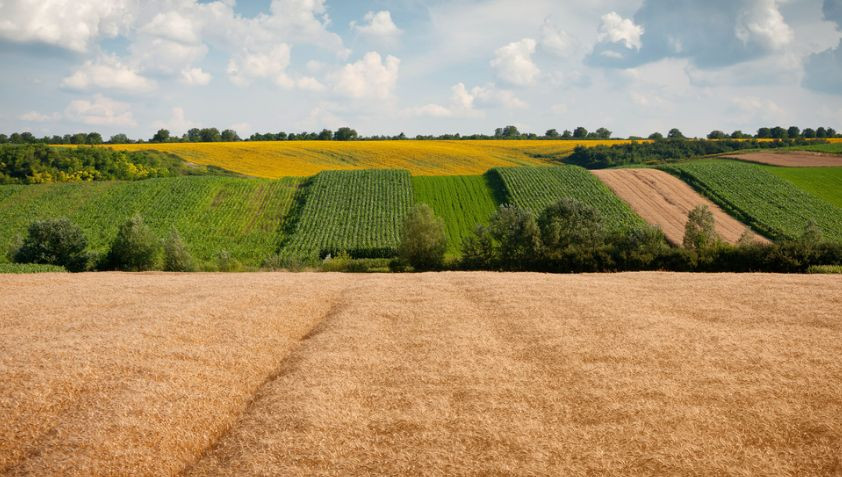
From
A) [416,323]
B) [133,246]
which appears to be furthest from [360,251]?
[416,323]

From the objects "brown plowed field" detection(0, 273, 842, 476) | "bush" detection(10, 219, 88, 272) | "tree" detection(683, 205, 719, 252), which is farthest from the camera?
"tree" detection(683, 205, 719, 252)

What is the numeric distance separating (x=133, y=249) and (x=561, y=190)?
5061 cm

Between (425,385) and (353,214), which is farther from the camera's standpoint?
(353,214)

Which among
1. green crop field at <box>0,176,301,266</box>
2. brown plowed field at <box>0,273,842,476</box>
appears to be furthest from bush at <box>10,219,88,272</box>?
brown plowed field at <box>0,273,842,476</box>

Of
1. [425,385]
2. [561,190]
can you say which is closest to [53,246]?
[425,385]

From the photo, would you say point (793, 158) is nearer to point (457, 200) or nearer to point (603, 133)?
point (457, 200)

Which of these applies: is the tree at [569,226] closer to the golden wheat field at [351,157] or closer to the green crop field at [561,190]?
the green crop field at [561,190]

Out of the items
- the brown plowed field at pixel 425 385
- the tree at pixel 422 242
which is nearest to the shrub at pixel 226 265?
the tree at pixel 422 242

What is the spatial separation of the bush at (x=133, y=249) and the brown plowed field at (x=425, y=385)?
1193 inches

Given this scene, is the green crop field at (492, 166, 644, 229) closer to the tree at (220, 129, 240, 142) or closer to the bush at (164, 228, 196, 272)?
the bush at (164, 228, 196, 272)

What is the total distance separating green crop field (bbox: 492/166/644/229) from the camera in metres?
64.4

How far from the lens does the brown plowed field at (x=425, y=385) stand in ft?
29.1

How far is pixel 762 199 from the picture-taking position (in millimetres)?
70062

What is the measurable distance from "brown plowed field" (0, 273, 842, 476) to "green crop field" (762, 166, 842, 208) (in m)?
65.8
